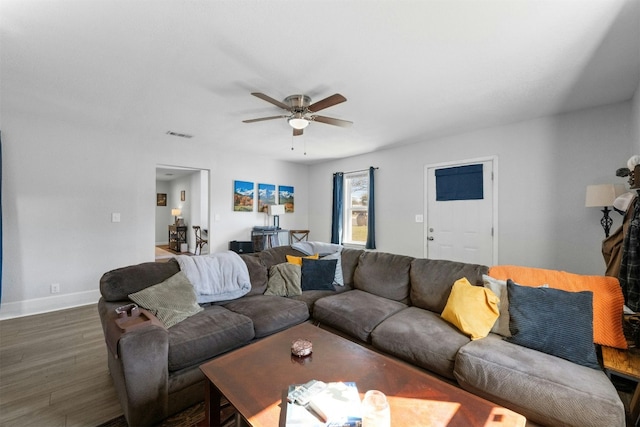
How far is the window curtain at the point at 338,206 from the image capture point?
18.6 ft

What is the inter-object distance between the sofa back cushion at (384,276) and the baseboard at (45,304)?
3727 mm

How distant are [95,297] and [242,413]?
12.9ft

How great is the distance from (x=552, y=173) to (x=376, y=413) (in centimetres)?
371

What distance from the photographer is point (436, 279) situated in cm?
239

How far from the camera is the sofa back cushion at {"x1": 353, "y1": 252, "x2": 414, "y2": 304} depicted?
2627 millimetres

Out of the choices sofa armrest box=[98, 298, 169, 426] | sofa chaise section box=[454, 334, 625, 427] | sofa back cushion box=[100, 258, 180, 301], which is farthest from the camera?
sofa back cushion box=[100, 258, 180, 301]

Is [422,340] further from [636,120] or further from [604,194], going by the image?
[636,120]

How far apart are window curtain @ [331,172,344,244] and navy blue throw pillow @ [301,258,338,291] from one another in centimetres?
269

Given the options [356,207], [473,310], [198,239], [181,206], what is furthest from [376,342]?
[181,206]

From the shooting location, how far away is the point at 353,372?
1.33 m

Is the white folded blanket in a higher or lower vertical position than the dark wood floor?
higher

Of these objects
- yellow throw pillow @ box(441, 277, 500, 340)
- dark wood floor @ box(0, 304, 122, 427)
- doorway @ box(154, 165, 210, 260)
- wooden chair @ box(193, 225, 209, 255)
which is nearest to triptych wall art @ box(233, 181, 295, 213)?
doorway @ box(154, 165, 210, 260)

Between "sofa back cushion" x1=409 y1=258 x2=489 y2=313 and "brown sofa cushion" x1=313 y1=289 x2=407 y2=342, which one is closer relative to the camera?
"brown sofa cushion" x1=313 y1=289 x2=407 y2=342

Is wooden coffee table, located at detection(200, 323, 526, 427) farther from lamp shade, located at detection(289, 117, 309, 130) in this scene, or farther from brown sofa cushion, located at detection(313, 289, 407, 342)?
lamp shade, located at detection(289, 117, 309, 130)
